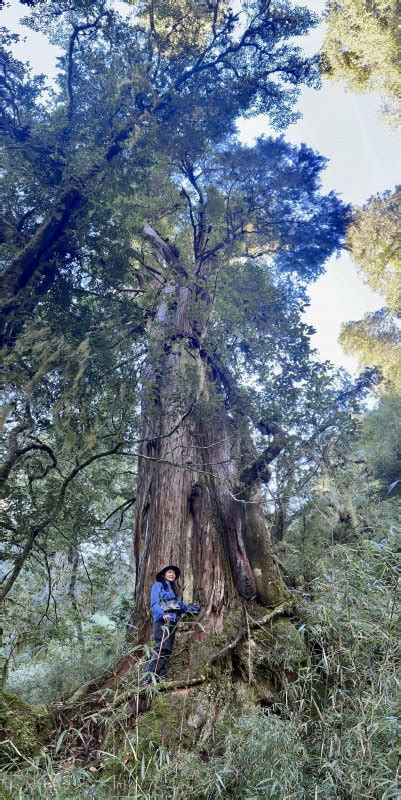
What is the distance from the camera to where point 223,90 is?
6789 millimetres

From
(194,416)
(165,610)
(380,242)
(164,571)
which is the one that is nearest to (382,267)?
(380,242)

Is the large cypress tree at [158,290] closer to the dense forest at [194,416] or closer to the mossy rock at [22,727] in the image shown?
the dense forest at [194,416]

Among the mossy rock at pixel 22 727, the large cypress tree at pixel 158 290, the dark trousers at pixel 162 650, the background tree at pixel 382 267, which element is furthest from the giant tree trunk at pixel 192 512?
the background tree at pixel 382 267

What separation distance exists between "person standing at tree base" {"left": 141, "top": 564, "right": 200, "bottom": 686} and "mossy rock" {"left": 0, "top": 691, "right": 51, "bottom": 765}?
772 millimetres

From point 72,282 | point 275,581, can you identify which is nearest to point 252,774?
point 275,581

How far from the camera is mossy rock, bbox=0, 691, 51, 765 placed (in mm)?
2816

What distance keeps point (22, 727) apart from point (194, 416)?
3.66 metres

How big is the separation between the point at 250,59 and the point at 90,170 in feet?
15.1

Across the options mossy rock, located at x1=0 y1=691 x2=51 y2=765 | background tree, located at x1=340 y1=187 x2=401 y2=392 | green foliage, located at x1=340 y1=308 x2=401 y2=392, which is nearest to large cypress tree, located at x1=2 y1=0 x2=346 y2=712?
mossy rock, located at x1=0 y1=691 x2=51 y2=765

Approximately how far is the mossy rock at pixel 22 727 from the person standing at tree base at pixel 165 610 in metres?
0.77

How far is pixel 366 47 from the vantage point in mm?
8438

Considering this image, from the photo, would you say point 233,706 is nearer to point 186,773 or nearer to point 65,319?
point 186,773

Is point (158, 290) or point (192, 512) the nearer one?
point (192, 512)

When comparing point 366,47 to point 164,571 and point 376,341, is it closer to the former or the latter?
point 376,341
